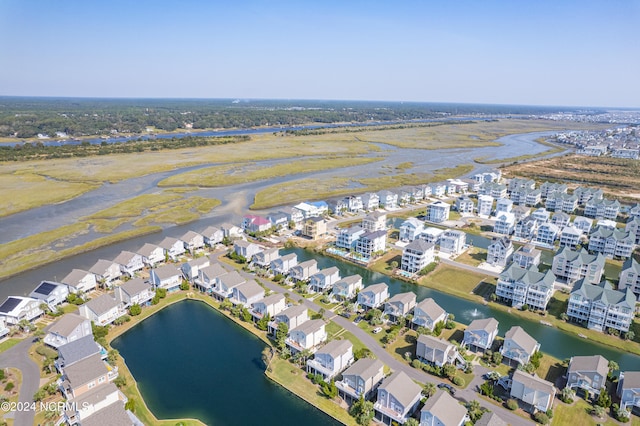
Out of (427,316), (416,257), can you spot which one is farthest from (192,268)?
(416,257)

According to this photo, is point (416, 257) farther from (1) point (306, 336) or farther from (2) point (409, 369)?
(1) point (306, 336)

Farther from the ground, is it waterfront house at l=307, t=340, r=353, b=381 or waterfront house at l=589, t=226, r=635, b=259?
waterfront house at l=589, t=226, r=635, b=259

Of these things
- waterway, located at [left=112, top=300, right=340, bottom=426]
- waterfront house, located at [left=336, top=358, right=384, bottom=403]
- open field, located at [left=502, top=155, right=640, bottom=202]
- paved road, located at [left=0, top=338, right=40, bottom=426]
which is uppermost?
open field, located at [left=502, top=155, right=640, bottom=202]

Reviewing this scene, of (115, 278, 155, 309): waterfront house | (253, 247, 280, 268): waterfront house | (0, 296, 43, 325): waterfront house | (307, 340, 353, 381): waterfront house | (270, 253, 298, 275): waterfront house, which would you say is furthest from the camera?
(253, 247, 280, 268): waterfront house

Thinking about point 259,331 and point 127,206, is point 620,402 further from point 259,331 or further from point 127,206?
point 127,206

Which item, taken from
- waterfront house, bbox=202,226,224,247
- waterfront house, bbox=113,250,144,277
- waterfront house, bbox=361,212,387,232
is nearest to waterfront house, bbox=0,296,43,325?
waterfront house, bbox=113,250,144,277

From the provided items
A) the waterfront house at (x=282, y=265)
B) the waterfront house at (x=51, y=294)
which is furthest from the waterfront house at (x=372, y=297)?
→ the waterfront house at (x=51, y=294)

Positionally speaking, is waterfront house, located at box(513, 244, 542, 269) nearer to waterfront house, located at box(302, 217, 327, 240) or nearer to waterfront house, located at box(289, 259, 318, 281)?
waterfront house, located at box(289, 259, 318, 281)
